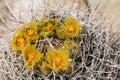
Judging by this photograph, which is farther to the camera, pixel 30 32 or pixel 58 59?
pixel 30 32

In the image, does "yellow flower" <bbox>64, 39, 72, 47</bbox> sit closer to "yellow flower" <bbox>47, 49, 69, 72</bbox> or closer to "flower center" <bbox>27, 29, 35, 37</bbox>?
"yellow flower" <bbox>47, 49, 69, 72</bbox>

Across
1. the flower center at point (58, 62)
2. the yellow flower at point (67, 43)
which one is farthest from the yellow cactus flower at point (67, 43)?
the flower center at point (58, 62)

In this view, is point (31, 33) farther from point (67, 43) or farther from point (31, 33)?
point (67, 43)

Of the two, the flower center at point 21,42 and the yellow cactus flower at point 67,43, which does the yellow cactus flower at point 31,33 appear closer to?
the flower center at point 21,42

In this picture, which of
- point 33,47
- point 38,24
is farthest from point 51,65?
point 38,24

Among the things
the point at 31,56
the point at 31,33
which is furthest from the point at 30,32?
the point at 31,56

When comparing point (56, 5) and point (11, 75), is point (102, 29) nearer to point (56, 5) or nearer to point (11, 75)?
point (56, 5)
